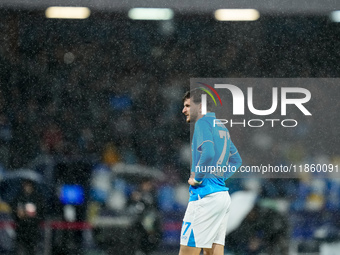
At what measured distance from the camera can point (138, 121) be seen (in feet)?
22.0

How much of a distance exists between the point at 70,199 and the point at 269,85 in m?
2.20

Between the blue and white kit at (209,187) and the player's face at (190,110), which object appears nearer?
the blue and white kit at (209,187)

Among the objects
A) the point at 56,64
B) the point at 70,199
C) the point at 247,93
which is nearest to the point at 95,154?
the point at 70,199

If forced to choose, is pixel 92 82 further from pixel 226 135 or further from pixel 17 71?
pixel 226 135

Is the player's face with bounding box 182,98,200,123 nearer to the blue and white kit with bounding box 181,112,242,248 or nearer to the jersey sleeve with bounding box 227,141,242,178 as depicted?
the blue and white kit with bounding box 181,112,242,248

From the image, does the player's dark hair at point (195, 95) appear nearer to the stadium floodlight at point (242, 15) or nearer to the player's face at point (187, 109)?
the player's face at point (187, 109)

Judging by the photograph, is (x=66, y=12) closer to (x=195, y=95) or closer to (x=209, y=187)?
(x=195, y=95)

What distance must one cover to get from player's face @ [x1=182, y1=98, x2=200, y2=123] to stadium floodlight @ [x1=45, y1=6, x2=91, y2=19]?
1.30 metres

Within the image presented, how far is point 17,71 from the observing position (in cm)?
673

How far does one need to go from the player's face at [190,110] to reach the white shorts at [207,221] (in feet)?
2.84

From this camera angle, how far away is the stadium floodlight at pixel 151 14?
6.76 m

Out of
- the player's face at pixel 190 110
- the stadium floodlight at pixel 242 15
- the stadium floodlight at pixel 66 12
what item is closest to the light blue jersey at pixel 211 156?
the player's face at pixel 190 110

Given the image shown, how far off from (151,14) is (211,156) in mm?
1586

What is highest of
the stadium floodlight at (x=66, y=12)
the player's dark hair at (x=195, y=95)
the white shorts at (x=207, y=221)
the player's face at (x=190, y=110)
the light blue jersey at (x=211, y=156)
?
the stadium floodlight at (x=66, y=12)
